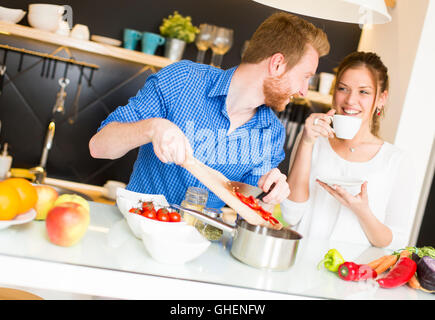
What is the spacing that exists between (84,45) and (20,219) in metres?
1.26

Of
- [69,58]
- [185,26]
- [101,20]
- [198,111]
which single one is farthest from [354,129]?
[69,58]

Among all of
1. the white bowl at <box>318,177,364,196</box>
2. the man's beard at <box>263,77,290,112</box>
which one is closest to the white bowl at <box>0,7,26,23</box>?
the man's beard at <box>263,77,290,112</box>

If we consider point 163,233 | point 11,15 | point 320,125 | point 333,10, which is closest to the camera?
point 163,233

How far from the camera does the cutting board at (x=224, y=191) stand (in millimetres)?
824

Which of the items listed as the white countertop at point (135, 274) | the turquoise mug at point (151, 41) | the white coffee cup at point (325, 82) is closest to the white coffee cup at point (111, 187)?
the turquoise mug at point (151, 41)

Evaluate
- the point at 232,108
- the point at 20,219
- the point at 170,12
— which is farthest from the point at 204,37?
the point at 20,219

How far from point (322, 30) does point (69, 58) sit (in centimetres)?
127

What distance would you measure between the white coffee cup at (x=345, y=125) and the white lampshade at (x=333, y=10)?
0.28 m

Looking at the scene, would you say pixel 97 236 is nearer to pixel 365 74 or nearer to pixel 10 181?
pixel 10 181

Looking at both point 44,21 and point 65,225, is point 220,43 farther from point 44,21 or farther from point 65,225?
point 65,225

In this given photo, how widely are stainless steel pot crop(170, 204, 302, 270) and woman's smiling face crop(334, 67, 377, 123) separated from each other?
2.13 feet

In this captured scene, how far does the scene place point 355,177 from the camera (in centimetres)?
142

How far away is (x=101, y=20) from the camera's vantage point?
6.16 feet

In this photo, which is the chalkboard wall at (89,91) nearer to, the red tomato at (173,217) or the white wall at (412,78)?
the white wall at (412,78)
